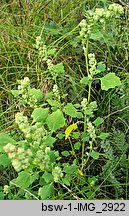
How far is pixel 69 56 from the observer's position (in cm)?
219

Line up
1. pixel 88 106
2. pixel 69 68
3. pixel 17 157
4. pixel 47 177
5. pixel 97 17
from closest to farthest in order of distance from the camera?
pixel 17 157 < pixel 47 177 < pixel 97 17 < pixel 88 106 < pixel 69 68

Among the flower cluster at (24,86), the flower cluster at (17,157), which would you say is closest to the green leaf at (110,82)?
the flower cluster at (24,86)

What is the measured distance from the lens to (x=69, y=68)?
6.79ft

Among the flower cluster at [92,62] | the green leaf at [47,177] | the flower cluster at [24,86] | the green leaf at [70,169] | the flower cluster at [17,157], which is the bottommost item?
the green leaf at [70,169]

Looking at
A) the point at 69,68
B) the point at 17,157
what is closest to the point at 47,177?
the point at 17,157

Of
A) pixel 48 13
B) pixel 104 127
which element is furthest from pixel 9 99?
pixel 48 13

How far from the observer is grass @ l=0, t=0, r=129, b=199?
1.72 metres

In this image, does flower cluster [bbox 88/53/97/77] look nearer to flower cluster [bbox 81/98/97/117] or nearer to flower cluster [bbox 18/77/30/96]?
flower cluster [bbox 81/98/97/117]

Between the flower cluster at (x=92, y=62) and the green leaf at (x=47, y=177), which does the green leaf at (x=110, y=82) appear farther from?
the green leaf at (x=47, y=177)

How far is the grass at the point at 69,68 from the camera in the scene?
172 cm

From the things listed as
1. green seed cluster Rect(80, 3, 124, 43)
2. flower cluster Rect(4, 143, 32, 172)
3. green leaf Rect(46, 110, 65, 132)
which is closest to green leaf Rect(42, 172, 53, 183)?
green leaf Rect(46, 110, 65, 132)

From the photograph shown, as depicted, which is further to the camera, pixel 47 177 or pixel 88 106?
pixel 88 106

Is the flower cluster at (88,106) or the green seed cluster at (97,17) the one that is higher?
the green seed cluster at (97,17)

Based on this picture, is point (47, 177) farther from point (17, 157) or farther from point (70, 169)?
point (17, 157)
